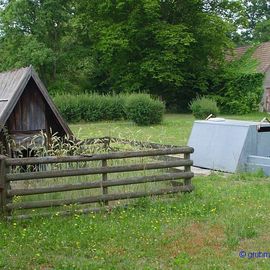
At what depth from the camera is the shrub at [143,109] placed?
27891 millimetres

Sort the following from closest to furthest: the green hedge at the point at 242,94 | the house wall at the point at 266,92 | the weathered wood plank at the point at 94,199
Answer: the weathered wood plank at the point at 94,199, the green hedge at the point at 242,94, the house wall at the point at 266,92

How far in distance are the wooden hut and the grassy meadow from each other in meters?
2.31

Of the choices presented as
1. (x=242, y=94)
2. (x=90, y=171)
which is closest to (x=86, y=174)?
(x=90, y=171)

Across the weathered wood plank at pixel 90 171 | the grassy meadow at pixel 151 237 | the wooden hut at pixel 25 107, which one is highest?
the wooden hut at pixel 25 107

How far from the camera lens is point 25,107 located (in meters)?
9.11

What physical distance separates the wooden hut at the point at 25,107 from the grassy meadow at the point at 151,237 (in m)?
2.31

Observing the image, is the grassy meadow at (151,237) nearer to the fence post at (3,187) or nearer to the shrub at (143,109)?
the fence post at (3,187)

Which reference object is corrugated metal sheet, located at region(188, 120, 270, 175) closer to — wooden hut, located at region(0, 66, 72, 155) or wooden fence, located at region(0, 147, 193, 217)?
wooden fence, located at region(0, 147, 193, 217)

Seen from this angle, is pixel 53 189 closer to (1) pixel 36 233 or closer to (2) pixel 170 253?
(1) pixel 36 233

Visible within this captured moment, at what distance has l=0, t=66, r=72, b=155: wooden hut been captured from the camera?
→ 8711mm

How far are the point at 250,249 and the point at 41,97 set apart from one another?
4.96 meters

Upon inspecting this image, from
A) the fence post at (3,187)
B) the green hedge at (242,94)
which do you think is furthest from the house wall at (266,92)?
the fence post at (3,187)

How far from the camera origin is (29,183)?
8023mm

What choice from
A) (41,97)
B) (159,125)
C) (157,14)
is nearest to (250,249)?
(41,97)
